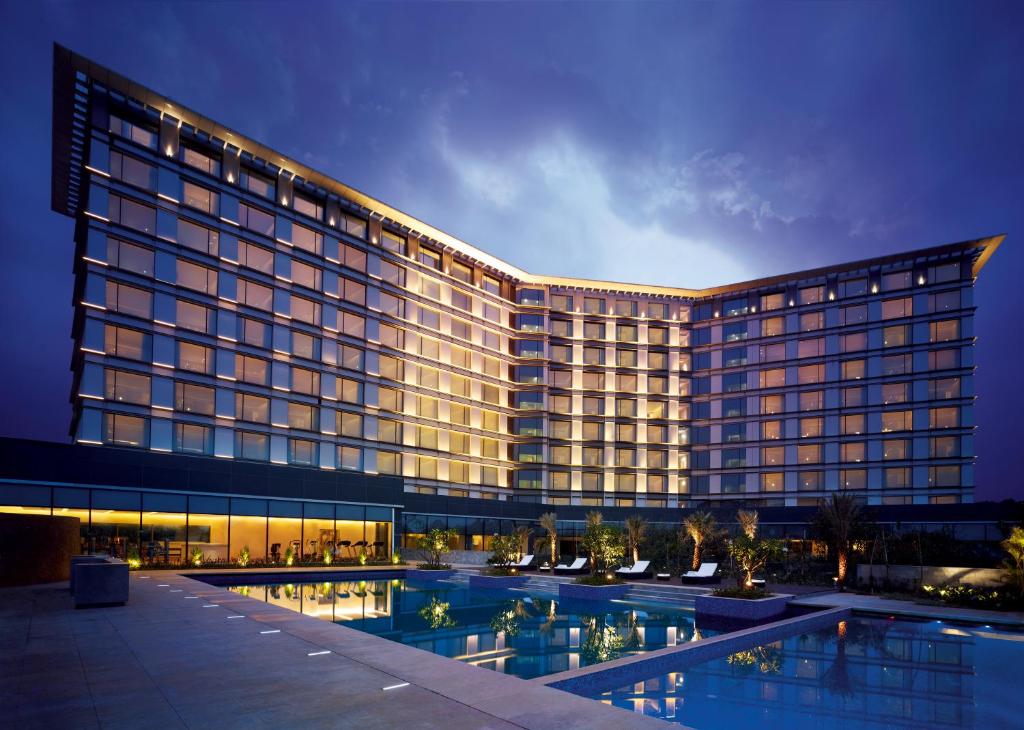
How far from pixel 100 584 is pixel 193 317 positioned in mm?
28169

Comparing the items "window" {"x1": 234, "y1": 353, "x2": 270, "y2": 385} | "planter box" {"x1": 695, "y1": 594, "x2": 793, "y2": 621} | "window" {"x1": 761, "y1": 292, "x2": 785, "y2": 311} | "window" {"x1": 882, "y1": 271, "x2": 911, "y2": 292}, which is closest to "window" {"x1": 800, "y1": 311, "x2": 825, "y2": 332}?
"window" {"x1": 761, "y1": 292, "x2": 785, "y2": 311}

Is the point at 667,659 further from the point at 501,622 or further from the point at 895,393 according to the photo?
the point at 895,393

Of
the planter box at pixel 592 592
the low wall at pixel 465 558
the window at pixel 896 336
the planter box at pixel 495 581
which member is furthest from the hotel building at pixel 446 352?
the planter box at pixel 592 592

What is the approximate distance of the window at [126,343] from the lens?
37.5m

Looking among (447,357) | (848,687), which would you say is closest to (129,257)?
(447,357)

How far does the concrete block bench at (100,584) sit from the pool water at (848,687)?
40.8ft

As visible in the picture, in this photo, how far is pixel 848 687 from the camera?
43.9 ft

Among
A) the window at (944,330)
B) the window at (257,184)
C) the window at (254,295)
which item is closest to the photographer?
the window at (254,295)

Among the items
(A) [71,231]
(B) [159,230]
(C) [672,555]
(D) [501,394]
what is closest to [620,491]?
(D) [501,394]

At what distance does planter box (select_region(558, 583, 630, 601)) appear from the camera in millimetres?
27750

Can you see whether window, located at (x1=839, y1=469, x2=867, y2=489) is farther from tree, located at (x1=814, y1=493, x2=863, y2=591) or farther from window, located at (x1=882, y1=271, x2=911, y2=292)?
tree, located at (x1=814, y1=493, x2=863, y2=591)

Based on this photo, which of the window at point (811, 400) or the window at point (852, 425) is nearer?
the window at point (852, 425)

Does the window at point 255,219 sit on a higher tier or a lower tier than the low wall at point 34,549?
higher

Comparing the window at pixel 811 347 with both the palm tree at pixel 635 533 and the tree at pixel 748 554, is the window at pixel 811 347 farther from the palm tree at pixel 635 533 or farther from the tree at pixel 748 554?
the tree at pixel 748 554
